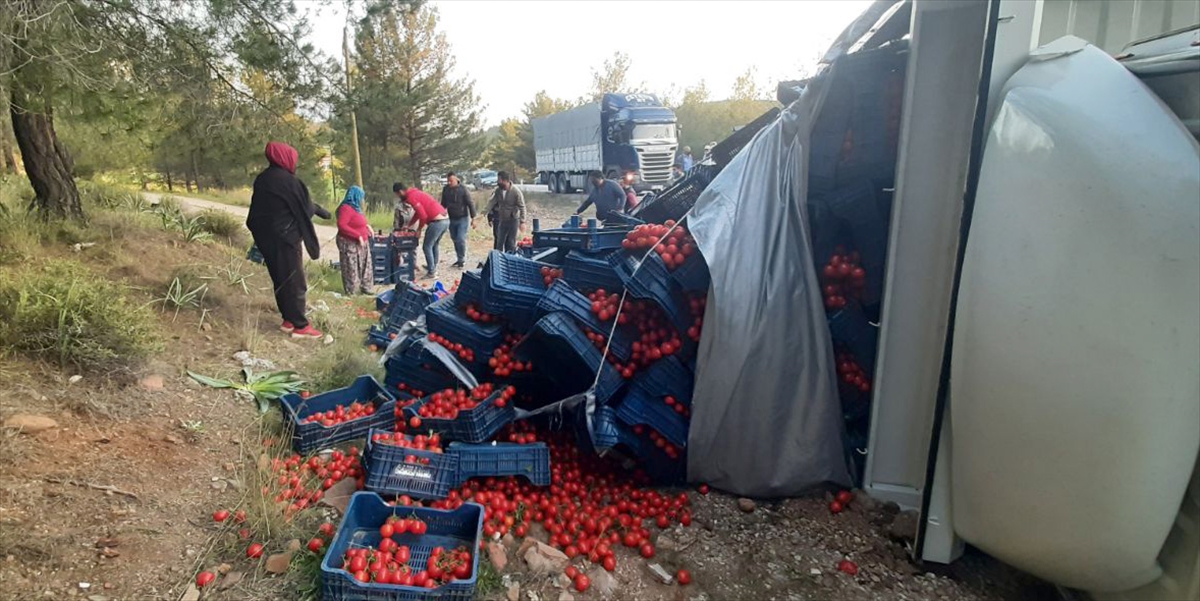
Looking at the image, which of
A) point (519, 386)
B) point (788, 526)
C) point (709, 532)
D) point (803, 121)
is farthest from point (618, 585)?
point (803, 121)

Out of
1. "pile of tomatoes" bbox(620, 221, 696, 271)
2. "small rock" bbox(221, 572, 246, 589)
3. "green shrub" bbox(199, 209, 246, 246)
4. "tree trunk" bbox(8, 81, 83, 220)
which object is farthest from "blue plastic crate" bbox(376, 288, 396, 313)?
"small rock" bbox(221, 572, 246, 589)

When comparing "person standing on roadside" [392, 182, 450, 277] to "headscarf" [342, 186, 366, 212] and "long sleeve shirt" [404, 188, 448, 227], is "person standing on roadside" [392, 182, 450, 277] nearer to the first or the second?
"long sleeve shirt" [404, 188, 448, 227]

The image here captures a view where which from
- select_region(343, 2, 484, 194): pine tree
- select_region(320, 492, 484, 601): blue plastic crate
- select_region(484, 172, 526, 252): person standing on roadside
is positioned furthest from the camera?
select_region(343, 2, 484, 194): pine tree

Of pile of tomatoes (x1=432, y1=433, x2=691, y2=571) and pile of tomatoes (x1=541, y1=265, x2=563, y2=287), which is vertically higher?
pile of tomatoes (x1=541, y1=265, x2=563, y2=287)

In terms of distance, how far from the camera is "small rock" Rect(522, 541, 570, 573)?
3.12 m

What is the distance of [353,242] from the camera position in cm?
848

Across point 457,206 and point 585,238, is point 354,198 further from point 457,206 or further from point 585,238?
point 585,238

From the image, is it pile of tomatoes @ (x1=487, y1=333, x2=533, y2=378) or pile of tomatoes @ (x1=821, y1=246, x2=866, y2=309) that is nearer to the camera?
pile of tomatoes @ (x1=821, y1=246, x2=866, y2=309)

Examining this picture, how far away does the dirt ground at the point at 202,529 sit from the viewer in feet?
9.54

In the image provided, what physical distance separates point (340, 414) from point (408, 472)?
3.40 feet

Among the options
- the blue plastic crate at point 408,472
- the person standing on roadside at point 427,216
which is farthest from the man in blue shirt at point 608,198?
the blue plastic crate at point 408,472

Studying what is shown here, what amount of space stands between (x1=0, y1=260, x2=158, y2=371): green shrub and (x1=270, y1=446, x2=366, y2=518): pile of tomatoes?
4.74 feet

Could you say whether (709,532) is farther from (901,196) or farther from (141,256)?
(141,256)

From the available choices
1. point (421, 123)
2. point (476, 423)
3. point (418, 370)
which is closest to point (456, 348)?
point (418, 370)
